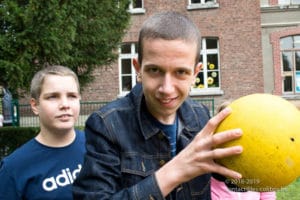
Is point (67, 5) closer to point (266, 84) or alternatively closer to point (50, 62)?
point (50, 62)

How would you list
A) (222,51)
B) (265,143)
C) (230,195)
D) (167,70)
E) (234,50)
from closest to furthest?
(265,143) < (167,70) < (230,195) < (234,50) < (222,51)

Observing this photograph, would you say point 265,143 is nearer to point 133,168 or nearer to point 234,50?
point 133,168

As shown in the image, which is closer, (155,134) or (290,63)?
(155,134)

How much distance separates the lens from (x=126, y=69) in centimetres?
2183

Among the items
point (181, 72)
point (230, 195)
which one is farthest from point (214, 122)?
point (230, 195)

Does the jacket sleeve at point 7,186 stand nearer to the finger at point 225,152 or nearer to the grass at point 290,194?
the finger at point 225,152

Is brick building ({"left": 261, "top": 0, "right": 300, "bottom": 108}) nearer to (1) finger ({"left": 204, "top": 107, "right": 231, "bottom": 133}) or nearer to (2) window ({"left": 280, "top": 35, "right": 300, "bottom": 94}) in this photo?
(2) window ({"left": 280, "top": 35, "right": 300, "bottom": 94})

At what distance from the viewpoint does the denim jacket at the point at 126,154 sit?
1.98 meters

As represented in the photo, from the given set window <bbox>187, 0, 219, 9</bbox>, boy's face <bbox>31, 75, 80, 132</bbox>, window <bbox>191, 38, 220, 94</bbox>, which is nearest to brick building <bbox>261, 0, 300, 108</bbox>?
window <bbox>191, 38, 220, 94</bbox>

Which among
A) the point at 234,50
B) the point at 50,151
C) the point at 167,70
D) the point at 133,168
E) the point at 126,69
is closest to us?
the point at 167,70

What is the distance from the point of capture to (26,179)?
3344mm

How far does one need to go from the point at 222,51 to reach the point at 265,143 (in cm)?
1943

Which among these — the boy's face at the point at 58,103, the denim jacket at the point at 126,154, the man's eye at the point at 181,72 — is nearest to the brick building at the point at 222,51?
the boy's face at the point at 58,103

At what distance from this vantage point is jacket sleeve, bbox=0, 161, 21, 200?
3.31 metres
